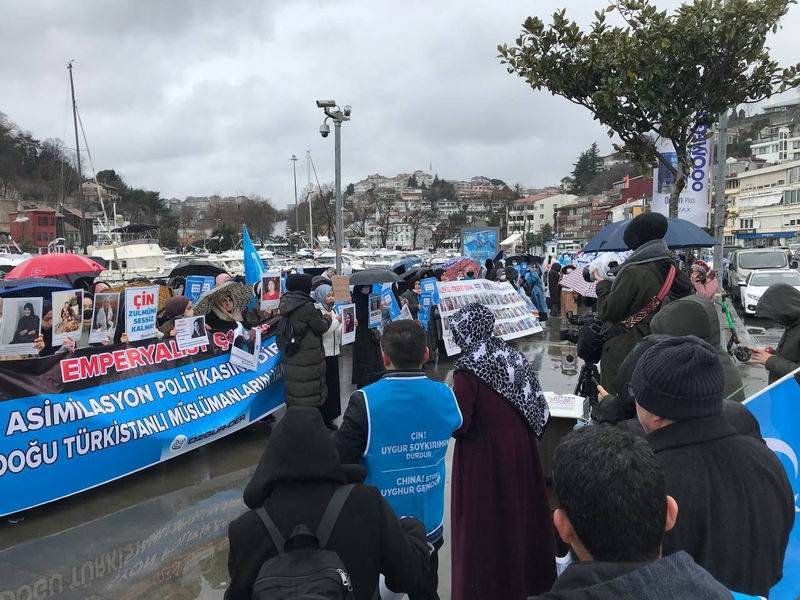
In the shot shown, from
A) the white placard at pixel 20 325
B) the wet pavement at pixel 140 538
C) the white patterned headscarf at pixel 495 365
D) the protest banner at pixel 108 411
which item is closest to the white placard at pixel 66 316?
the white placard at pixel 20 325

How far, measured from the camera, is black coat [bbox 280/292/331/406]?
617cm

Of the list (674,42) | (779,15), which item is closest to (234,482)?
(674,42)

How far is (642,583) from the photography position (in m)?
1.20

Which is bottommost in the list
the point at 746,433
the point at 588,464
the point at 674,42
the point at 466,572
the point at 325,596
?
the point at 466,572

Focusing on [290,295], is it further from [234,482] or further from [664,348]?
[664,348]

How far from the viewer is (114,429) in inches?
204

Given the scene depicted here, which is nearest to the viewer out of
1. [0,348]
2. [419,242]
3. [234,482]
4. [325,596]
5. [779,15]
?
[325,596]

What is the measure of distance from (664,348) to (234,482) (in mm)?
4663

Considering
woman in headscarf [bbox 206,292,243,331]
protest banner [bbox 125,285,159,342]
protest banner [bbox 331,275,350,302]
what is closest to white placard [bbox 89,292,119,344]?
protest banner [bbox 125,285,159,342]

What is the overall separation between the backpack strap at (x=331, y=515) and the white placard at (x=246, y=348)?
491cm

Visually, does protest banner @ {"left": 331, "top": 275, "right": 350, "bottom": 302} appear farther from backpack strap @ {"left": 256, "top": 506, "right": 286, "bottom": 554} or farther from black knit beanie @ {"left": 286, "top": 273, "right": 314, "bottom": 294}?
backpack strap @ {"left": 256, "top": 506, "right": 286, "bottom": 554}

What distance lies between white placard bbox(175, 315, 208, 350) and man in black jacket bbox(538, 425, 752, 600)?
5.34 m

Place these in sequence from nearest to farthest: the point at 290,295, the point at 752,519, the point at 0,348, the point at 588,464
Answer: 1. the point at 588,464
2. the point at 752,519
3. the point at 0,348
4. the point at 290,295

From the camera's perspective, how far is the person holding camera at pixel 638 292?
13.0 ft
